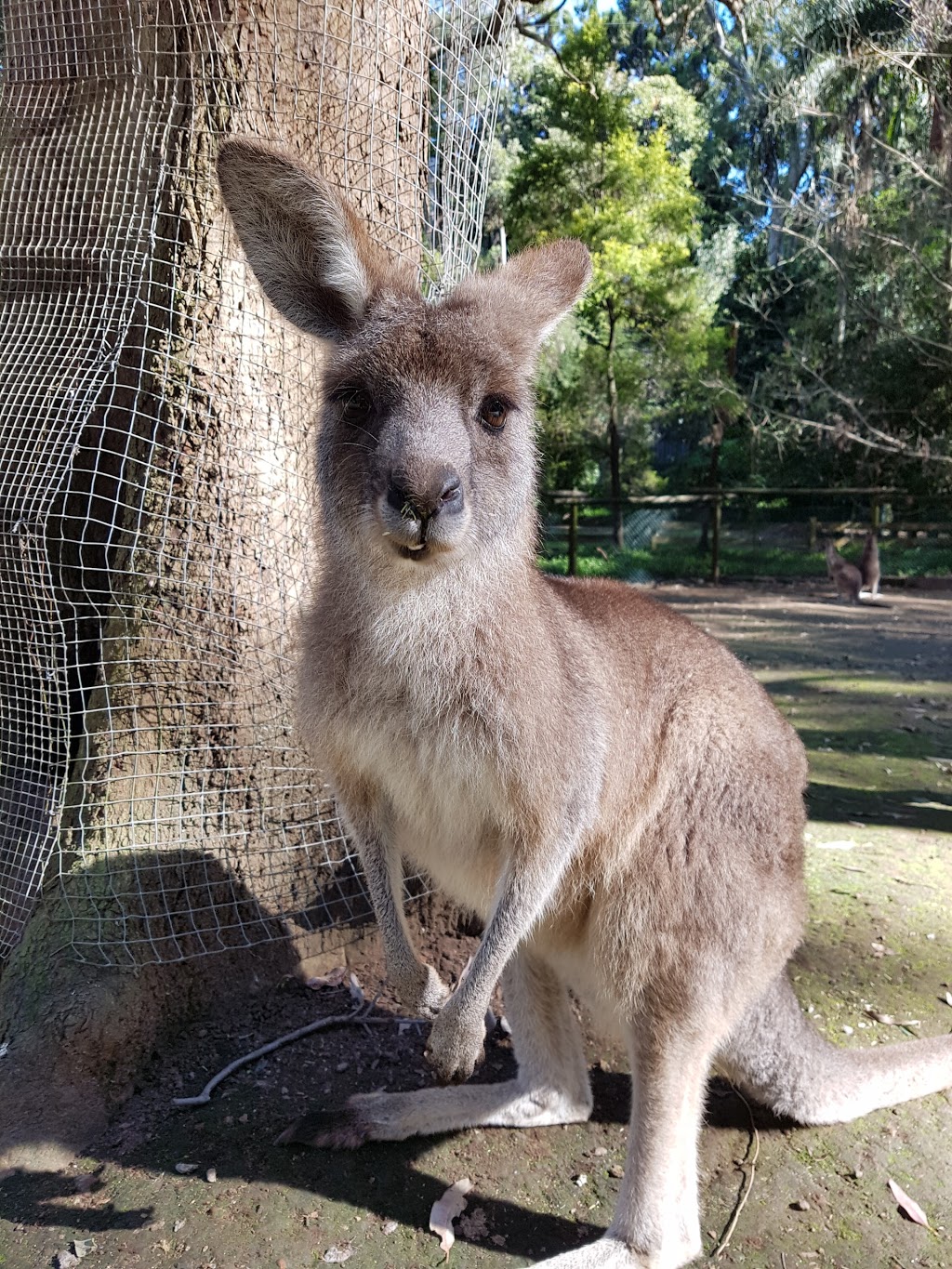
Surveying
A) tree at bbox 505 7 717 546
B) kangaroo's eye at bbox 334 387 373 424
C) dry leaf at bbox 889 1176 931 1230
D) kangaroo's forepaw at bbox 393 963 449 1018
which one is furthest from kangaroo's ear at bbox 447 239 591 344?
tree at bbox 505 7 717 546

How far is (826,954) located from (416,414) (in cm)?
233

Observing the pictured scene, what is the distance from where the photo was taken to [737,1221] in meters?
2.21

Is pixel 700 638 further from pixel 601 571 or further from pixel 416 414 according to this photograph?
pixel 601 571

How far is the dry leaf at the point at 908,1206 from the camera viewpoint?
2.20m

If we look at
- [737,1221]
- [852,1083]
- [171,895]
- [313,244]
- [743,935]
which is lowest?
[737,1221]

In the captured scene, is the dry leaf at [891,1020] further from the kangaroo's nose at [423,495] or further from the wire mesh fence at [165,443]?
the kangaroo's nose at [423,495]

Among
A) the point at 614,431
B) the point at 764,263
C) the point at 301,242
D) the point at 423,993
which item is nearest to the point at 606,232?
the point at 614,431

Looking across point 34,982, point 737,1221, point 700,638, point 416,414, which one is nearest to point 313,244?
point 416,414

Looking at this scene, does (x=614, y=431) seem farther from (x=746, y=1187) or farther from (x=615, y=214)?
(x=746, y=1187)

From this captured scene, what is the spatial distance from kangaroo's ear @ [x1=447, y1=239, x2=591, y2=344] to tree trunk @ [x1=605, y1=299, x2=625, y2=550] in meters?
13.6

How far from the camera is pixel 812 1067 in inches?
91.6

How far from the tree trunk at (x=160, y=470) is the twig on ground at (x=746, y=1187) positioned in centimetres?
133

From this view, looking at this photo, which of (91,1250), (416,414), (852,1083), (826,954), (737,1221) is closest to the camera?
(416,414)

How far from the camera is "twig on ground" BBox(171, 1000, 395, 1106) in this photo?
8.12ft
